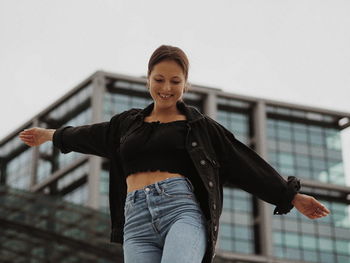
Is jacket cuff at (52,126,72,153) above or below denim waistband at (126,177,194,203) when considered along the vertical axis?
above

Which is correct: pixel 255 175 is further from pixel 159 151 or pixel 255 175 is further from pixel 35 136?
pixel 35 136

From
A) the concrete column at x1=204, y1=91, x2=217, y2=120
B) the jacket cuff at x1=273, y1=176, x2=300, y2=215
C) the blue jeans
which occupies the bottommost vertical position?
the blue jeans

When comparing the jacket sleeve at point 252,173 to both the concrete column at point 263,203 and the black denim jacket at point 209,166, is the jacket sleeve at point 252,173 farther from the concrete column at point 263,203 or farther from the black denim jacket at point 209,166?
the concrete column at point 263,203

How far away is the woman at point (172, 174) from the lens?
3723 mm

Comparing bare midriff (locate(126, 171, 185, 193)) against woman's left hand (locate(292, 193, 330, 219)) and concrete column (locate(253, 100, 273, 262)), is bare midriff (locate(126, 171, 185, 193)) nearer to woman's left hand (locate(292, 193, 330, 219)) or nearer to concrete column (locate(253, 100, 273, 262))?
woman's left hand (locate(292, 193, 330, 219))

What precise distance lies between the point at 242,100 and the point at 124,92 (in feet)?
32.0

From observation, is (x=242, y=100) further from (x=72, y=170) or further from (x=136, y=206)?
(x=136, y=206)

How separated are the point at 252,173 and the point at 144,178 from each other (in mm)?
545

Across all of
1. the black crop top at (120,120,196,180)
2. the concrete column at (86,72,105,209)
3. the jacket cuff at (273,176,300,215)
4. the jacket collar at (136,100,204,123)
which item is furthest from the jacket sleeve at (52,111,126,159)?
the concrete column at (86,72,105,209)

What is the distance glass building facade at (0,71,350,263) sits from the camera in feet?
190

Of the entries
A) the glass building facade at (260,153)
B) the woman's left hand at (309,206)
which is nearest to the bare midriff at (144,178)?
the woman's left hand at (309,206)

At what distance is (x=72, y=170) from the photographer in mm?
59094

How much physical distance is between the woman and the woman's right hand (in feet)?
0.87

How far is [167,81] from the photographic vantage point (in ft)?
12.6
